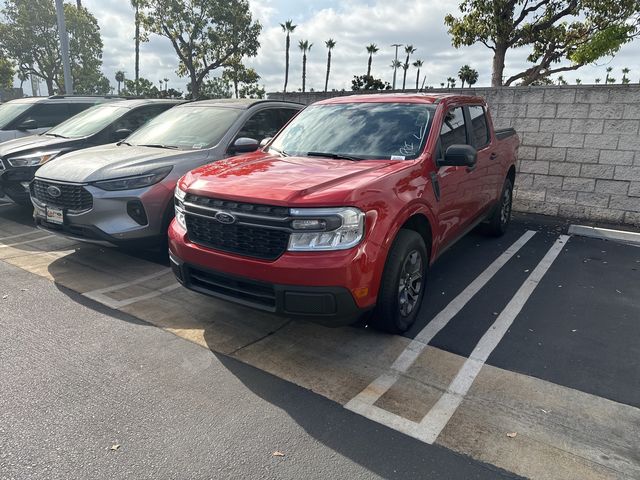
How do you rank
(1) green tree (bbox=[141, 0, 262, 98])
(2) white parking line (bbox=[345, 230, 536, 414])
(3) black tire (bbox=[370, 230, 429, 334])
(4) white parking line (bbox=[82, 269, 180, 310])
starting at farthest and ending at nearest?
1. (1) green tree (bbox=[141, 0, 262, 98])
2. (4) white parking line (bbox=[82, 269, 180, 310])
3. (3) black tire (bbox=[370, 230, 429, 334])
4. (2) white parking line (bbox=[345, 230, 536, 414])

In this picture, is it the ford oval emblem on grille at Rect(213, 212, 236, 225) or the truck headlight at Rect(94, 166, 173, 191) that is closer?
the ford oval emblem on grille at Rect(213, 212, 236, 225)

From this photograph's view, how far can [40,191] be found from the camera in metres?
4.85

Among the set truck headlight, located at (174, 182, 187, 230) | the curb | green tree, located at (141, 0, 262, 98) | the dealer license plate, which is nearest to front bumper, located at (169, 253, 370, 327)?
truck headlight, located at (174, 182, 187, 230)

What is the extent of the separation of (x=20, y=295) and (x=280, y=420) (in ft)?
9.92

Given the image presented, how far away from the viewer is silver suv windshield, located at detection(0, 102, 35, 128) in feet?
27.3

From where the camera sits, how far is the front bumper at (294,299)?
2885 millimetres

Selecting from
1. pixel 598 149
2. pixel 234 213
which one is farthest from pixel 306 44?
pixel 234 213

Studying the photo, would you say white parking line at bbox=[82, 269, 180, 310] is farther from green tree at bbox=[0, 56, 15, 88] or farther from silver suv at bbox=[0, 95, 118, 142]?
green tree at bbox=[0, 56, 15, 88]

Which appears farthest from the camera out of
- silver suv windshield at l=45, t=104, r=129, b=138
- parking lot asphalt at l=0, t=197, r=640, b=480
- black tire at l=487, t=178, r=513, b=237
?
silver suv windshield at l=45, t=104, r=129, b=138

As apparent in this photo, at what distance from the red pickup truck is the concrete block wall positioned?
356 cm

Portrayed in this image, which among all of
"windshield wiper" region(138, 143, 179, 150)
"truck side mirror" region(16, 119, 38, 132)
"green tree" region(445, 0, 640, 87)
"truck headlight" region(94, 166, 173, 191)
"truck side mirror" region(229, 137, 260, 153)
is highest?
"green tree" region(445, 0, 640, 87)

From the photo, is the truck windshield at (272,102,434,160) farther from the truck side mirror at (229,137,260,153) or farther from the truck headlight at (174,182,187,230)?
the truck headlight at (174,182,187,230)

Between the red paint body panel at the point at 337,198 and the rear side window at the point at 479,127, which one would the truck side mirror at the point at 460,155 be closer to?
the red paint body panel at the point at 337,198

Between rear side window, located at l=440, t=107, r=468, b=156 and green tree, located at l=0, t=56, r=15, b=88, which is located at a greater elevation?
green tree, located at l=0, t=56, r=15, b=88
